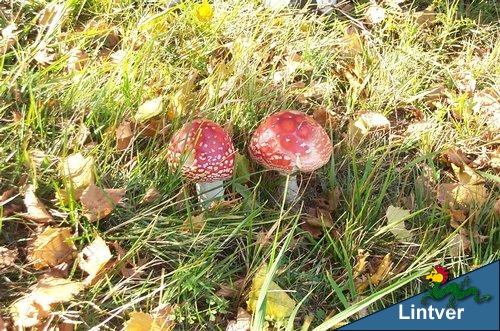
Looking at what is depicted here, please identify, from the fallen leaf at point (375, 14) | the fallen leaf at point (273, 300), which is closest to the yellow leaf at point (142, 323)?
the fallen leaf at point (273, 300)

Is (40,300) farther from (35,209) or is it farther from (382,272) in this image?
(382,272)

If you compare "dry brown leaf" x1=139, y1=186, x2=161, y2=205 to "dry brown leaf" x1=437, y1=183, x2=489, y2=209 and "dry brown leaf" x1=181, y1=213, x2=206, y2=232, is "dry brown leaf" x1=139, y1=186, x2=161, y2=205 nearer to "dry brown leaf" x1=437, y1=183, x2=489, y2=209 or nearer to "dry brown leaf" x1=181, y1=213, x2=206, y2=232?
"dry brown leaf" x1=181, y1=213, x2=206, y2=232

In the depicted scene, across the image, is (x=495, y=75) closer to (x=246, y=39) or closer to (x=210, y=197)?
(x=246, y=39)

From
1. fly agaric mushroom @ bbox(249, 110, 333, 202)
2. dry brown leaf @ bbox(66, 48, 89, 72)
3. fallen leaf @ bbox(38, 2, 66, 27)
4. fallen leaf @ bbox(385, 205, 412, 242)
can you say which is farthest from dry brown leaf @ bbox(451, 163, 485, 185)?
fallen leaf @ bbox(38, 2, 66, 27)

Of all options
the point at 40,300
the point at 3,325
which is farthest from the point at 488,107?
the point at 3,325

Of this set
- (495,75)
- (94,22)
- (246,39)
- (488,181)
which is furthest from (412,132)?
(94,22)
